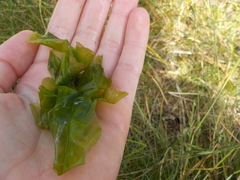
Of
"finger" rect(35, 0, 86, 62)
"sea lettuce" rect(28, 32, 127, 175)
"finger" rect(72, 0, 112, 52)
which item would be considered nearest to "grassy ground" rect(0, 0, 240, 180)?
"finger" rect(35, 0, 86, 62)

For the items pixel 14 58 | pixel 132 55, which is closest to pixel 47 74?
pixel 14 58

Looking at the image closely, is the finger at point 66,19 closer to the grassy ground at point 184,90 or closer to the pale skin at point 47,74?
the pale skin at point 47,74

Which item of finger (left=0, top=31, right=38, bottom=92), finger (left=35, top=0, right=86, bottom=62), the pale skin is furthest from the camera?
finger (left=35, top=0, right=86, bottom=62)

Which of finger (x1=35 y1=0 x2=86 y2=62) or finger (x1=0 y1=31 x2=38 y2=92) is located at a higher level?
finger (x1=35 y1=0 x2=86 y2=62)

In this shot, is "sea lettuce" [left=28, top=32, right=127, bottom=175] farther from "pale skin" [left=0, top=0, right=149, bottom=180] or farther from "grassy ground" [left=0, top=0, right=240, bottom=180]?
"grassy ground" [left=0, top=0, right=240, bottom=180]

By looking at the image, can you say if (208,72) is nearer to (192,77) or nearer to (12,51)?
(192,77)

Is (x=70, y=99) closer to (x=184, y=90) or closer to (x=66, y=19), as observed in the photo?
(x=66, y=19)

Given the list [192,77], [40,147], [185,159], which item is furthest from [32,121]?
[192,77]
